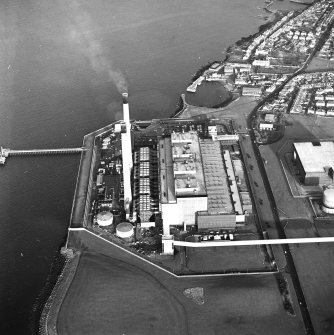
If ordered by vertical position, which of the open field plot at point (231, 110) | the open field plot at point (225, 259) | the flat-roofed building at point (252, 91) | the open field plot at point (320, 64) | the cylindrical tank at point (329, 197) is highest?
the open field plot at point (320, 64)

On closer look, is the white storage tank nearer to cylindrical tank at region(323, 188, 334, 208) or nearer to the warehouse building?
cylindrical tank at region(323, 188, 334, 208)

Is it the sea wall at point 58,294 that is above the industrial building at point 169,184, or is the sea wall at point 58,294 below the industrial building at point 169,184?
below

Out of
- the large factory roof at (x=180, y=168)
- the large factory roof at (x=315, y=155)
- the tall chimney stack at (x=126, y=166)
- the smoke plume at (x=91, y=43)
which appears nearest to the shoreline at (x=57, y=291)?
the tall chimney stack at (x=126, y=166)

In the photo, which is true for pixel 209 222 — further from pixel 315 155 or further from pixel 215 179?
pixel 315 155

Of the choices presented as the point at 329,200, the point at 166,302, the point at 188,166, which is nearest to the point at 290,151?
the point at 329,200

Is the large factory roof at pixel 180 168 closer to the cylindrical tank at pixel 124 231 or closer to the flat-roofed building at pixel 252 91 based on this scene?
the cylindrical tank at pixel 124 231
